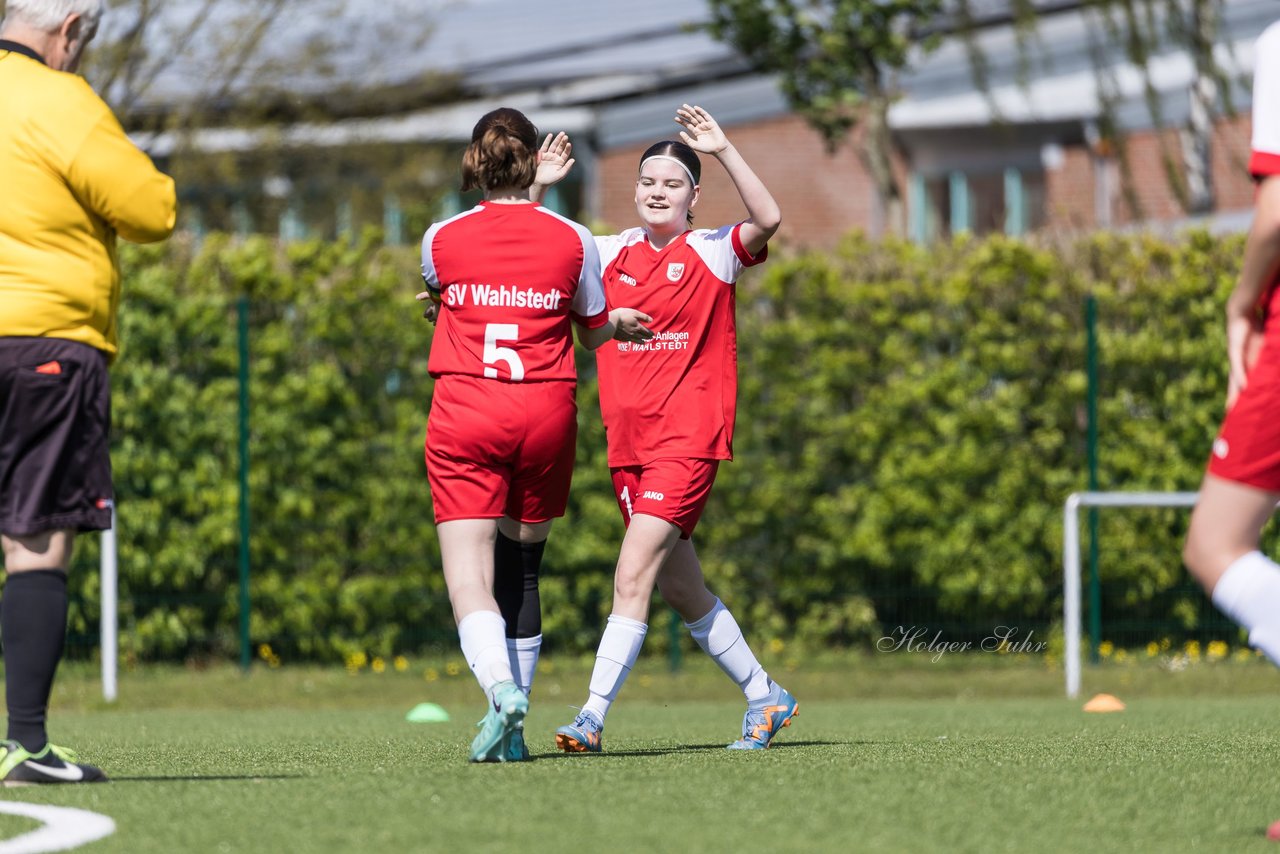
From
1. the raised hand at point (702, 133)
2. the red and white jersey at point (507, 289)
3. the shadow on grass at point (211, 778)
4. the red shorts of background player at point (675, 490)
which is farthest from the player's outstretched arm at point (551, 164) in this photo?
the shadow on grass at point (211, 778)

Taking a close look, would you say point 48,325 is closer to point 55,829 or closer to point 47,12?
point 47,12

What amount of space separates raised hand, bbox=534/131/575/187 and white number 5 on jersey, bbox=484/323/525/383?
2.59 feet

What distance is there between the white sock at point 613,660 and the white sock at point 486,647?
1.81 feet

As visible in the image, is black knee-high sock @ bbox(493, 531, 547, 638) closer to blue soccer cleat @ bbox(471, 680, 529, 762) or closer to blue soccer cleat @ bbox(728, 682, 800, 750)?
blue soccer cleat @ bbox(471, 680, 529, 762)

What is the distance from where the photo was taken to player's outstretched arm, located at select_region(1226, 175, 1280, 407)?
388cm

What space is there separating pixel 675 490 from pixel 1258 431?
2458mm

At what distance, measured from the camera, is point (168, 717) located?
9547 mm

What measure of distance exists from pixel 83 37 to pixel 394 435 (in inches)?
290

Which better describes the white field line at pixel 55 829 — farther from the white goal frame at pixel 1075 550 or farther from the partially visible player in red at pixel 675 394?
the white goal frame at pixel 1075 550

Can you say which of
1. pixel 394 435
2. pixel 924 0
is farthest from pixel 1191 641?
pixel 924 0

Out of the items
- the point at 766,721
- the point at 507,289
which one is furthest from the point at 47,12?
the point at 766,721

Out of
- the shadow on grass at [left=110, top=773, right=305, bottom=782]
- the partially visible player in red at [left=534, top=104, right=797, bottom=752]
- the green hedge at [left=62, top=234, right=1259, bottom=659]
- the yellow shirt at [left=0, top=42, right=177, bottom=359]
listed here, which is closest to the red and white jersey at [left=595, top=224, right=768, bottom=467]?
the partially visible player in red at [left=534, top=104, right=797, bottom=752]

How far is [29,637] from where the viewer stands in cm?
466

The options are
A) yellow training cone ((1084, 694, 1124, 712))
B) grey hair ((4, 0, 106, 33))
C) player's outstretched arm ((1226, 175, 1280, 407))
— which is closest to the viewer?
player's outstretched arm ((1226, 175, 1280, 407))
